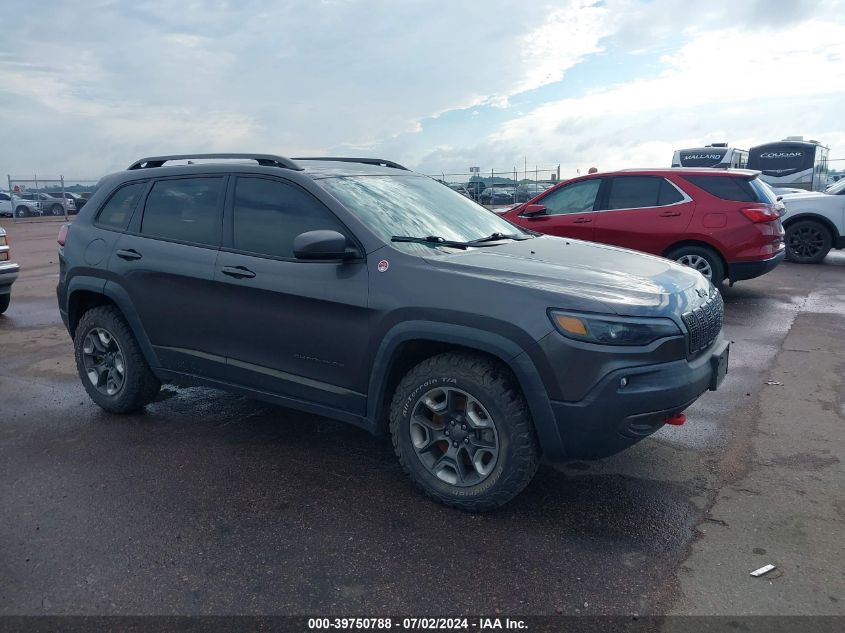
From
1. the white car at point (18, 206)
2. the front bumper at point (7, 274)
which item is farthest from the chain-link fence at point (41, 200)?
the front bumper at point (7, 274)

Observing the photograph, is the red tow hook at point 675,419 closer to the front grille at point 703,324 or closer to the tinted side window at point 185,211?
the front grille at point 703,324

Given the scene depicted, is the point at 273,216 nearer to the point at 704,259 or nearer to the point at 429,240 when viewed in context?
the point at 429,240

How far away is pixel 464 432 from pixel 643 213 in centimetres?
635

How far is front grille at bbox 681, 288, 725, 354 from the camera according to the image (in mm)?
3373

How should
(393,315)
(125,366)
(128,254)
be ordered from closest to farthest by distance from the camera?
(393,315)
(128,254)
(125,366)

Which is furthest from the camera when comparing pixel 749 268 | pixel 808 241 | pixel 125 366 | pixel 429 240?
pixel 808 241

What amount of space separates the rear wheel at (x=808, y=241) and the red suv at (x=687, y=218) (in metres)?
4.10

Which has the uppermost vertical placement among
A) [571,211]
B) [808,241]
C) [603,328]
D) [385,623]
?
[571,211]

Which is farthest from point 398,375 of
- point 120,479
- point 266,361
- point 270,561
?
point 120,479

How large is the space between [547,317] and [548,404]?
398 mm

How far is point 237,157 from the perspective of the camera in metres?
4.45

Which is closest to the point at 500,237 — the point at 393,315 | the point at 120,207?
the point at 393,315

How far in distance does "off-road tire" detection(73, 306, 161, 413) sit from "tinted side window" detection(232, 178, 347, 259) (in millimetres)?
1242

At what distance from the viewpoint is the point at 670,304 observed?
333 cm
